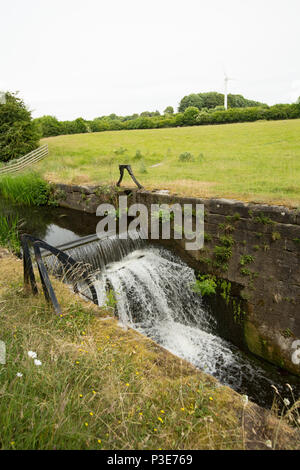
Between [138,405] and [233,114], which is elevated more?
[233,114]

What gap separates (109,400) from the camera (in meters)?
2.05

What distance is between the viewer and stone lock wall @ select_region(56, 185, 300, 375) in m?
5.23

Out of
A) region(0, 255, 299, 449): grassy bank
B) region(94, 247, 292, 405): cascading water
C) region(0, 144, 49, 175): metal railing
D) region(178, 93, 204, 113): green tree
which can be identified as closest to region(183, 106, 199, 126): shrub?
region(0, 144, 49, 175): metal railing

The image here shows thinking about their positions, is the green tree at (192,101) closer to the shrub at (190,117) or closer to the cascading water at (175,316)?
the shrub at (190,117)

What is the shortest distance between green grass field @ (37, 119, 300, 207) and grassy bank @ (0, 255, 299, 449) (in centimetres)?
418

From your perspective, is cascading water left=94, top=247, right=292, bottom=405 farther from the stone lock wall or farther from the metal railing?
the metal railing

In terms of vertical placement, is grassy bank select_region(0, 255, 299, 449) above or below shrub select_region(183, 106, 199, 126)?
below

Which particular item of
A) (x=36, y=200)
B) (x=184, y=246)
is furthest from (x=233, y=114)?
(x=184, y=246)

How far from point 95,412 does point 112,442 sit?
23cm

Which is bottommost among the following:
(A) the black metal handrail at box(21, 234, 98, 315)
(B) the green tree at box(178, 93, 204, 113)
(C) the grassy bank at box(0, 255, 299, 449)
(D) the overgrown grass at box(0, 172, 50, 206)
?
(C) the grassy bank at box(0, 255, 299, 449)

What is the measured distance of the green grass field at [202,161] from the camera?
7.20 meters
